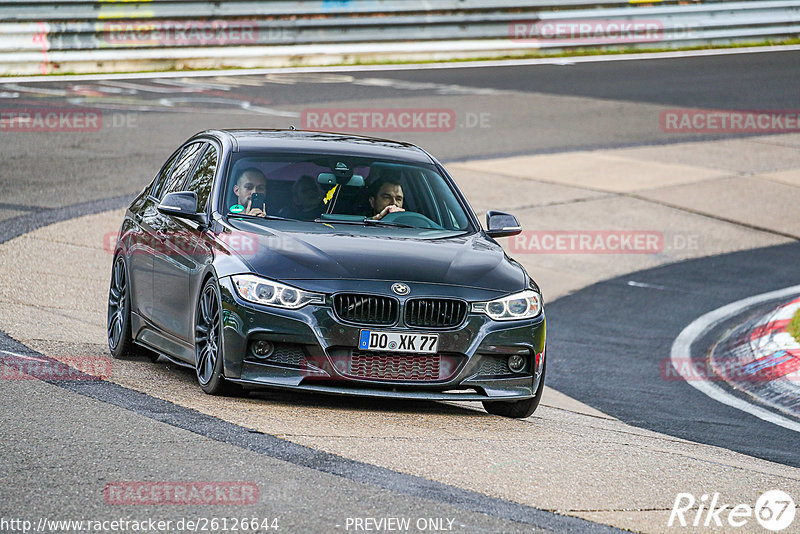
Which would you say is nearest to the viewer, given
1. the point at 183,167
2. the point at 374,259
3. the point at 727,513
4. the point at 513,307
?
the point at 727,513

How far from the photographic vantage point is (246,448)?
21.4ft

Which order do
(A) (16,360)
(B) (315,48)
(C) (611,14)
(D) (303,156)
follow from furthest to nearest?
(C) (611,14) → (B) (315,48) → (D) (303,156) → (A) (16,360)

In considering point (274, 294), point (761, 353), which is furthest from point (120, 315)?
point (761, 353)

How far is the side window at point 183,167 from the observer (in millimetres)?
9484

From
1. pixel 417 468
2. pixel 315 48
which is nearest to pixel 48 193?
pixel 417 468

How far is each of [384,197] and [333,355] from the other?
1689 millimetres

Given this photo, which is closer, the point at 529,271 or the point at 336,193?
the point at 336,193

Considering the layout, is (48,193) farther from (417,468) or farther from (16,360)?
(417,468)

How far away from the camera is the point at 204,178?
909 centimetres

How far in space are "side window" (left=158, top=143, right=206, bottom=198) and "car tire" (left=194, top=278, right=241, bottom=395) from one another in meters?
1.62

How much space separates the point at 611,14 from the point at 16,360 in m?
26.1

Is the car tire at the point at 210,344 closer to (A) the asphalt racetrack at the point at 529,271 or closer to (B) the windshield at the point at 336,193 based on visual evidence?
(A) the asphalt racetrack at the point at 529,271

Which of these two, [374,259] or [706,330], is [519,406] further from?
[706,330]

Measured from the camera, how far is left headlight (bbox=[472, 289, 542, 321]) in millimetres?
7789
